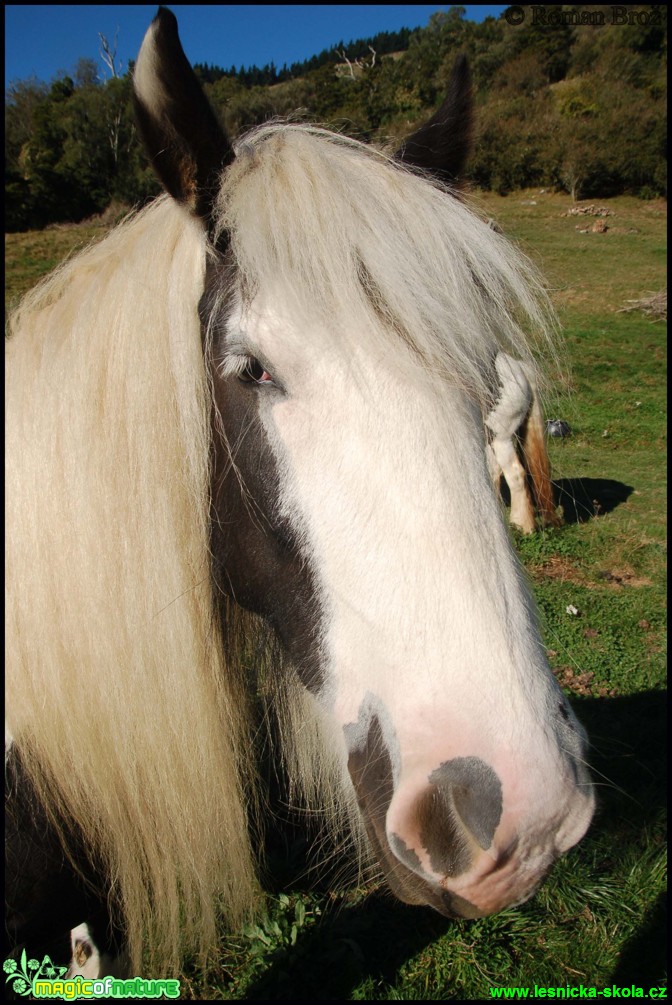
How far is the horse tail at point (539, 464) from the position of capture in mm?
5707

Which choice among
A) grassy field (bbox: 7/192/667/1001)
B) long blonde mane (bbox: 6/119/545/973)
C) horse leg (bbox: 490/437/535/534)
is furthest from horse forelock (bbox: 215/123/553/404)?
horse leg (bbox: 490/437/535/534)

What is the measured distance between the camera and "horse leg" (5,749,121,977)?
57.6 inches

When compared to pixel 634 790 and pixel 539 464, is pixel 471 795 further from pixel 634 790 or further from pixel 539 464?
pixel 539 464

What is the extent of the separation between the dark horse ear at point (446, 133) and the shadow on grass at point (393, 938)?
197 cm

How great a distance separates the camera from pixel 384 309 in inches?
44.9

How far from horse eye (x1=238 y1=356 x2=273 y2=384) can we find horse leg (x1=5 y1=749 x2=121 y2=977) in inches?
46.3

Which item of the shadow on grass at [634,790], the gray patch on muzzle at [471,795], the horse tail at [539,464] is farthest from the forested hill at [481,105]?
the shadow on grass at [634,790]

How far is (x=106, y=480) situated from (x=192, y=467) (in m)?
0.22

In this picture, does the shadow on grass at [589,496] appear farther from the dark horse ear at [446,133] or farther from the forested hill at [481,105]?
the dark horse ear at [446,133]

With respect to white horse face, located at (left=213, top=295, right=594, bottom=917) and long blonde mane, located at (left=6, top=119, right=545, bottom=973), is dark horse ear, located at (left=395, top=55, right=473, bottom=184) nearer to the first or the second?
long blonde mane, located at (left=6, top=119, right=545, bottom=973)

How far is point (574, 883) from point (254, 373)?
260 centimetres

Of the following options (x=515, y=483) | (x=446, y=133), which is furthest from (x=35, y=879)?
(x=515, y=483)

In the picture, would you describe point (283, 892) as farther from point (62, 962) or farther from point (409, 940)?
point (62, 962)

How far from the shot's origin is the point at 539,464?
5.92 meters
